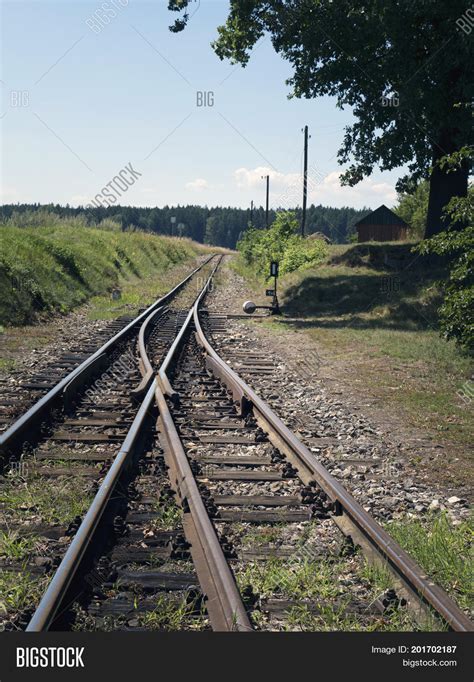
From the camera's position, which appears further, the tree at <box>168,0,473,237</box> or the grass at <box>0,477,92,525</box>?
the tree at <box>168,0,473,237</box>

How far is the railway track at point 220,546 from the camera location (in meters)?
3.54

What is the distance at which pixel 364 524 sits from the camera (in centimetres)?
444

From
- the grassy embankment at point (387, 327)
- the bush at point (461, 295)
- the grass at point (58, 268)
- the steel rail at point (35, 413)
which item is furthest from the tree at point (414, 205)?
the steel rail at point (35, 413)

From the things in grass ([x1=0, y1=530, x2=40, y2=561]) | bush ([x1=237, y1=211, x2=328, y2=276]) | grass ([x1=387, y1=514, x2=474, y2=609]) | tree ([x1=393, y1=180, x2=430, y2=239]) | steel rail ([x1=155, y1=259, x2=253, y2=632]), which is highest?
tree ([x1=393, y1=180, x2=430, y2=239])

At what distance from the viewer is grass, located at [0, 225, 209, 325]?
15.5 metres

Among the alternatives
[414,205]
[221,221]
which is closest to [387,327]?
[414,205]

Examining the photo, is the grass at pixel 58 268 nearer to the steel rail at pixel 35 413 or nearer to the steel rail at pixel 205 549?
the steel rail at pixel 35 413

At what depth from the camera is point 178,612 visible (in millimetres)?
→ 3525

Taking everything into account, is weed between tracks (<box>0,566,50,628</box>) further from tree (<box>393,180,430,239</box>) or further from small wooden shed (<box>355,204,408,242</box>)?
tree (<box>393,180,430,239</box>)

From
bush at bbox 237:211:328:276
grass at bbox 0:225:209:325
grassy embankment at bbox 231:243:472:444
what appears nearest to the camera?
grassy embankment at bbox 231:243:472:444

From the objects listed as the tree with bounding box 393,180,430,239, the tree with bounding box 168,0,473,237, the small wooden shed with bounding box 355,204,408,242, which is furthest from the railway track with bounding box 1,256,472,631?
the tree with bounding box 393,180,430,239

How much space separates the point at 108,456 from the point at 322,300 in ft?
51.4

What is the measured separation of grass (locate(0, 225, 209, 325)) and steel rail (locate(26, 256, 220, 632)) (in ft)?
30.5

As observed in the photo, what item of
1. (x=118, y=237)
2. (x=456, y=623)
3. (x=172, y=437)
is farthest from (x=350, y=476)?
(x=118, y=237)
